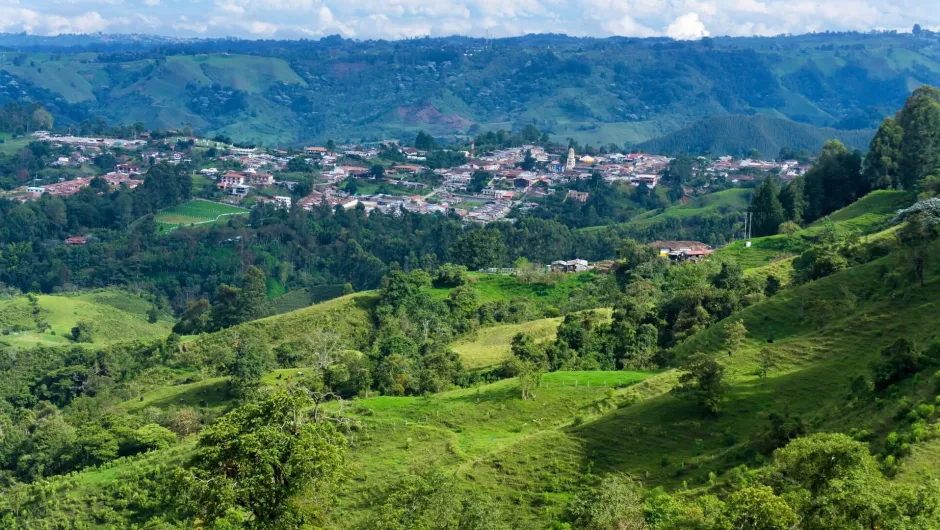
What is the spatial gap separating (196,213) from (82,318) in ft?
90.5

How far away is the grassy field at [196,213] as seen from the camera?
264 feet

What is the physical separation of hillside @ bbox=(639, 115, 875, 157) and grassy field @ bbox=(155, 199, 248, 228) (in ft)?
271

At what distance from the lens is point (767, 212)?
4891 centimetres

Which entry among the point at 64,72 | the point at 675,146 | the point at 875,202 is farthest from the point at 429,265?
the point at 64,72

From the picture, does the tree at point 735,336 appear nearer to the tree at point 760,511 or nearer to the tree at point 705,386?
the tree at point 705,386

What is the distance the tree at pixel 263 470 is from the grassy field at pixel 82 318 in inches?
1587

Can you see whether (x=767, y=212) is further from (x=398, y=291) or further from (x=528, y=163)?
(x=528, y=163)

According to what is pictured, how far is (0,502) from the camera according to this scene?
991 inches

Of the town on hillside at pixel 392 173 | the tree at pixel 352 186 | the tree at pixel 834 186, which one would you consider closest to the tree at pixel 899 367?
the tree at pixel 834 186

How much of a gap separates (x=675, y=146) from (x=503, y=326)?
391 ft

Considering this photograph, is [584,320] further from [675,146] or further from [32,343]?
[675,146]

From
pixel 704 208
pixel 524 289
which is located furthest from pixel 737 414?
pixel 704 208

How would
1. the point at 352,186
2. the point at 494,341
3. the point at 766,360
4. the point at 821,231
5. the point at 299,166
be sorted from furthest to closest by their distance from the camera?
the point at 299,166, the point at 352,186, the point at 821,231, the point at 494,341, the point at 766,360

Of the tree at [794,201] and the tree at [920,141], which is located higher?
the tree at [920,141]
